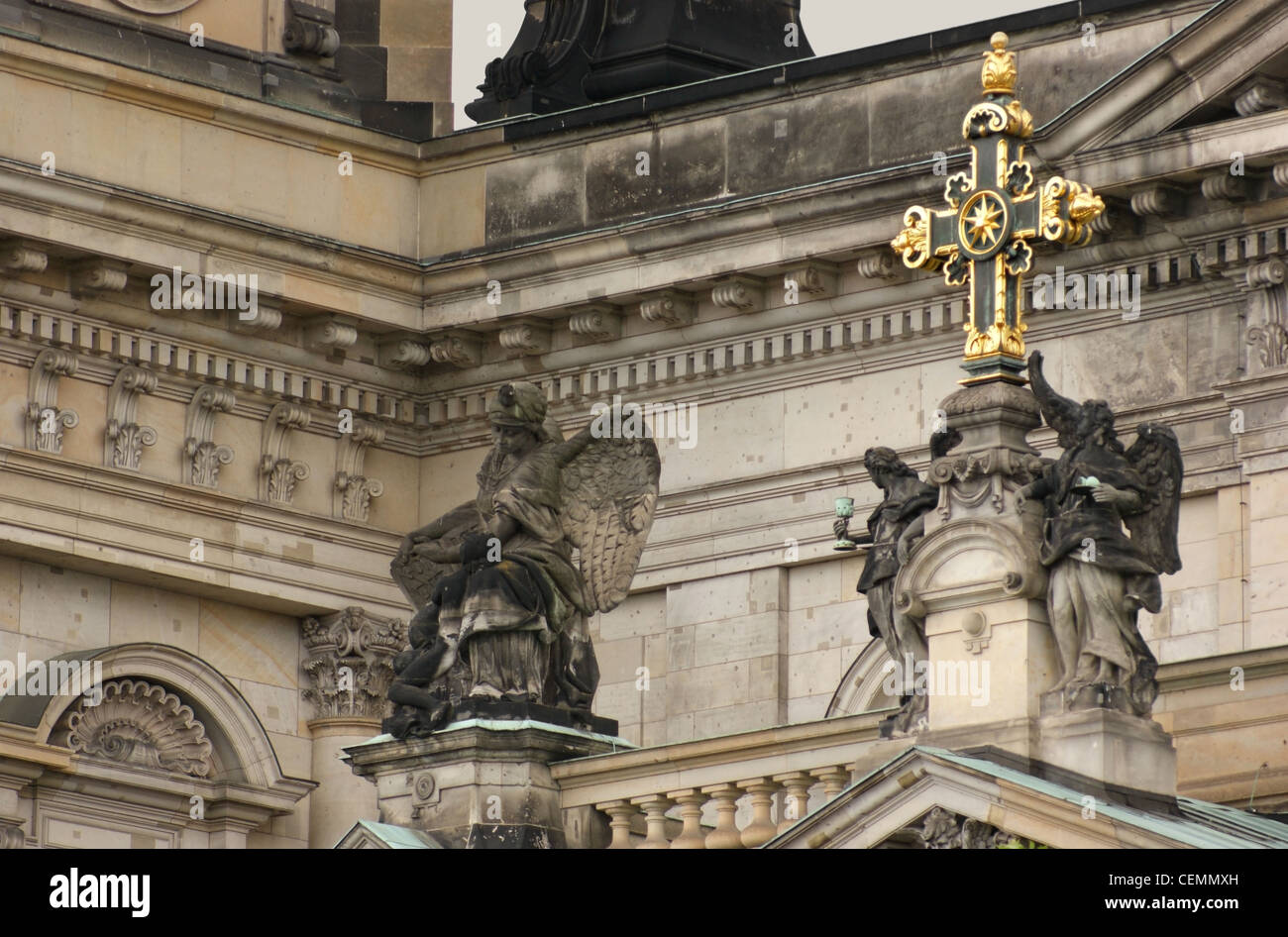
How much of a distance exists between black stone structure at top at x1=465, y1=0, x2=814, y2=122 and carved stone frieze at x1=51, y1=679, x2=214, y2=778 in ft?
19.2

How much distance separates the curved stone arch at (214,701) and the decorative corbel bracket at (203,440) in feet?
4.53

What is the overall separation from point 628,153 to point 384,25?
4930 millimetres

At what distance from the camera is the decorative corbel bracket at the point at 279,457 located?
38.8 metres

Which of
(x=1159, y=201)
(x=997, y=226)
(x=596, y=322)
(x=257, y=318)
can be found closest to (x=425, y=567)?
(x=997, y=226)

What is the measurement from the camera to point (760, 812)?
1097 inches

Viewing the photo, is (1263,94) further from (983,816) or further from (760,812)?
(983,816)

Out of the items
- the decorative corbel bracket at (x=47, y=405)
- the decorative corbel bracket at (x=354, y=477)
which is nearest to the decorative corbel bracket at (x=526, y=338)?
the decorative corbel bracket at (x=354, y=477)

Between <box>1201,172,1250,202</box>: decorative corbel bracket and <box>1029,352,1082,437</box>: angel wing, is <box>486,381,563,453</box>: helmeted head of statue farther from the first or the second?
<box>1201,172,1250,202</box>: decorative corbel bracket

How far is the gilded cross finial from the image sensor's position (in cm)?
2617

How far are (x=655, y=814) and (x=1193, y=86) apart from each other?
8.63 metres

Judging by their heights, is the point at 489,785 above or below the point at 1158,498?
below

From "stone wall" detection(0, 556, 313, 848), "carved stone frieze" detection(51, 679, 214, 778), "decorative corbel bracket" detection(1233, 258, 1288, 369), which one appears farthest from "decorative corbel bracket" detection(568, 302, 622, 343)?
"decorative corbel bracket" detection(1233, 258, 1288, 369)

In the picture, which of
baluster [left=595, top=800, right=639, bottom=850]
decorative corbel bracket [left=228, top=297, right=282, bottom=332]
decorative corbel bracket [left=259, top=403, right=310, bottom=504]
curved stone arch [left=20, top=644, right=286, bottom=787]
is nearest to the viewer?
baluster [left=595, top=800, right=639, bottom=850]

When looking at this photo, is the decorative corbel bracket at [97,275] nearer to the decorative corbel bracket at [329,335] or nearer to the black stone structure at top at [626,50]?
the decorative corbel bracket at [329,335]
